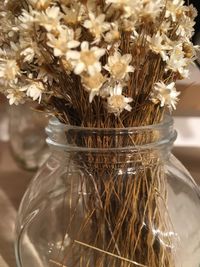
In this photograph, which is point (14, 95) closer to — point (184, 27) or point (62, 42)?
point (62, 42)

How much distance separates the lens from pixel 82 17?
1.87 ft

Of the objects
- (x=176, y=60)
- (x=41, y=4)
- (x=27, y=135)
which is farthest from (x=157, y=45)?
(x=27, y=135)

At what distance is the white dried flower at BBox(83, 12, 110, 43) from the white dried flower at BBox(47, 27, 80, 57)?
0.02 m

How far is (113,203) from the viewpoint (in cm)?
66

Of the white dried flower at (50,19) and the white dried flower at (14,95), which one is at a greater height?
the white dried flower at (50,19)

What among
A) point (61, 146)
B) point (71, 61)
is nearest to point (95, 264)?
point (61, 146)

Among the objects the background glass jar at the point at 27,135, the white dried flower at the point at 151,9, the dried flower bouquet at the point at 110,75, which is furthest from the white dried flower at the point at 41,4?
the background glass jar at the point at 27,135

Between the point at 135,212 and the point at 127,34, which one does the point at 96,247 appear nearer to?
the point at 135,212

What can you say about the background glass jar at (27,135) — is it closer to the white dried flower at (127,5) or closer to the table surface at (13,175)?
the table surface at (13,175)

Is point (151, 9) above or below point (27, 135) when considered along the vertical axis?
above

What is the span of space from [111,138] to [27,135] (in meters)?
0.43

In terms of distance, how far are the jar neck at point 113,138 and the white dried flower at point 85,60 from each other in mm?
117

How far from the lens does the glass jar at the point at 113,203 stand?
651 millimetres

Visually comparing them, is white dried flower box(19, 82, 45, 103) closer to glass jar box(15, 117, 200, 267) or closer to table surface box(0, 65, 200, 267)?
glass jar box(15, 117, 200, 267)
